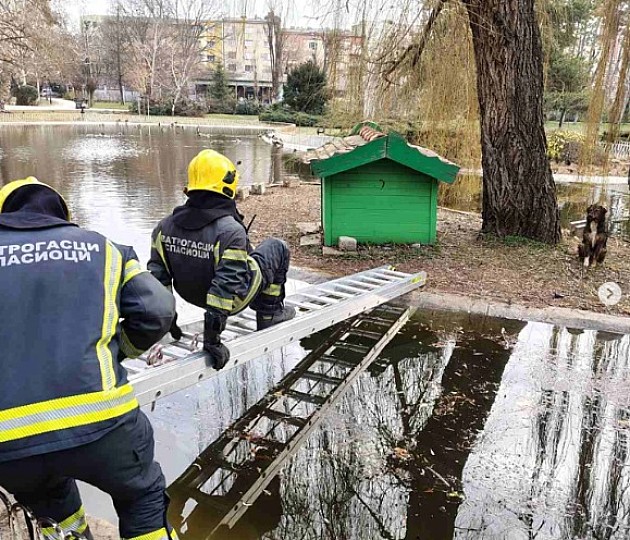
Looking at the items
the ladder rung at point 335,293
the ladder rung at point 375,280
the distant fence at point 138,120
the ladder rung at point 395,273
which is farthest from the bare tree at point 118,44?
the ladder rung at point 335,293

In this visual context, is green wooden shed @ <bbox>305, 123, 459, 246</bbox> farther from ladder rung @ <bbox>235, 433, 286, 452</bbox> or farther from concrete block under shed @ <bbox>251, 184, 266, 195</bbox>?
concrete block under shed @ <bbox>251, 184, 266, 195</bbox>

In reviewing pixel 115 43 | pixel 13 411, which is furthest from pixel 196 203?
pixel 115 43

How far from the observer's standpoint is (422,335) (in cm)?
549

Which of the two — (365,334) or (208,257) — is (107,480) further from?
(365,334)

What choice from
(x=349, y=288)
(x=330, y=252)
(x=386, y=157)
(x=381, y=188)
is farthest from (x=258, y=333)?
(x=381, y=188)

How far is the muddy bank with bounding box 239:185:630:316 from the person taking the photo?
251 inches

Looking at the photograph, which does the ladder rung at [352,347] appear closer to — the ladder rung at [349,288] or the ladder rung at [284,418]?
the ladder rung at [349,288]

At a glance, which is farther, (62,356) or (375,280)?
(375,280)

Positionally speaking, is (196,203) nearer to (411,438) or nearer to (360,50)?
(411,438)

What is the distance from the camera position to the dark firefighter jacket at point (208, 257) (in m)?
3.24

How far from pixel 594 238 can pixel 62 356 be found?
6.65 metres

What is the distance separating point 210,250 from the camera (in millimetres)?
3383

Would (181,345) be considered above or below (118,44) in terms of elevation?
below

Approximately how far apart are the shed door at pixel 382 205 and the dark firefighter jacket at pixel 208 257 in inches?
159
